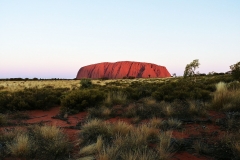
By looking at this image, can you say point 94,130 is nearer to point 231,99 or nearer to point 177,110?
point 177,110

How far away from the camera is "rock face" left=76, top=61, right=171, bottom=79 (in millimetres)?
138625

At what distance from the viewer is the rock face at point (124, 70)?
139 meters

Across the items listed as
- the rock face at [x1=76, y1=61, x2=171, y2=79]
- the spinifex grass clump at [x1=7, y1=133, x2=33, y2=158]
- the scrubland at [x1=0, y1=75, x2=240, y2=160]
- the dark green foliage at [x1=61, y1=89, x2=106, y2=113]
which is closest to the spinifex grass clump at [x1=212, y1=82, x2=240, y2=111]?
the scrubland at [x1=0, y1=75, x2=240, y2=160]

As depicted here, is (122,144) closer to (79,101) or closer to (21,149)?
(21,149)

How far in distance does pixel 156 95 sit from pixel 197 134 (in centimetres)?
561

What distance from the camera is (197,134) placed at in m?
6.13

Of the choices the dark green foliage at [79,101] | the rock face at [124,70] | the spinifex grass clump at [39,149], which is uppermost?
the rock face at [124,70]

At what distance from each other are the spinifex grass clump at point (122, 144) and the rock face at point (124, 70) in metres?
130

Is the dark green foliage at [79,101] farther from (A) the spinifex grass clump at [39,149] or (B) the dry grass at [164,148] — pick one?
(B) the dry grass at [164,148]

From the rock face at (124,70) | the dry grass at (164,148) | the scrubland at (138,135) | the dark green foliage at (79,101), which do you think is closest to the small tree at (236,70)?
the scrubland at (138,135)

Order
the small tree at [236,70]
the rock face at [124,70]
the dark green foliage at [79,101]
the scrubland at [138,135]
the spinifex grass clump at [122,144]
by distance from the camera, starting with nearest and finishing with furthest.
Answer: the spinifex grass clump at [122,144]
the scrubland at [138,135]
the dark green foliage at [79,101]
the small tree at [236,70]
the rock face at [124,70]

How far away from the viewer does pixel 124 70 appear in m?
142

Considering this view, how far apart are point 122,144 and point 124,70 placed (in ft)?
451

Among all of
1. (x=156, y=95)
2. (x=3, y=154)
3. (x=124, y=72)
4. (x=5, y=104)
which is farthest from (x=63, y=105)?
(x=124, y=72)
